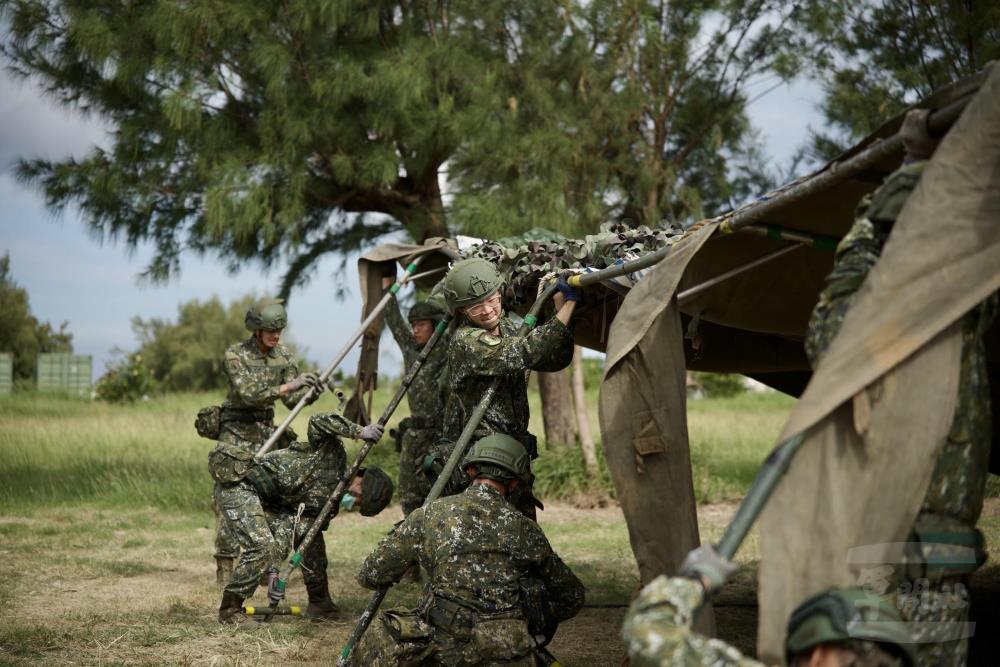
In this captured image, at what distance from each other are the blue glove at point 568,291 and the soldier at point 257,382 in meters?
3.11

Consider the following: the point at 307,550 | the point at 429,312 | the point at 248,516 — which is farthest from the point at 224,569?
the point at 429,312

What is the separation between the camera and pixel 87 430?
61.3ft

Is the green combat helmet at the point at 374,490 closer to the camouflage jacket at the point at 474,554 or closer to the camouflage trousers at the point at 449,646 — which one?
the camouflage jacket at the point at 474,554

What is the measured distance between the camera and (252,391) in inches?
337

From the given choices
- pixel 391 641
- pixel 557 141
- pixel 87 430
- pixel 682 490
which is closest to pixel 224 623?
pixel 391 641

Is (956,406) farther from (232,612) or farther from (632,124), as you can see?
(632,124)

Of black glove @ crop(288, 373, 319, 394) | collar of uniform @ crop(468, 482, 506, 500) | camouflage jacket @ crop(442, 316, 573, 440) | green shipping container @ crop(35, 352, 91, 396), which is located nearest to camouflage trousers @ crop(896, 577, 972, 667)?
collar of uniform @ crop(468, 482, 506, 500)

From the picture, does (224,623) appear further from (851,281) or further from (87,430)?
(87,430)

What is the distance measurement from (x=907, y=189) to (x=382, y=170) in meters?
9.43

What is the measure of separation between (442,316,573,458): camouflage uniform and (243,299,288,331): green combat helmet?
2482mm

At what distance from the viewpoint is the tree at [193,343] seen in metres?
38.4

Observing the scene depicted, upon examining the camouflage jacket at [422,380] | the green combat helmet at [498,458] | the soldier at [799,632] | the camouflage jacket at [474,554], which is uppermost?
the camouflage jacket at [422,380]

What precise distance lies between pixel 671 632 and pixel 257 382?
617 centimetres

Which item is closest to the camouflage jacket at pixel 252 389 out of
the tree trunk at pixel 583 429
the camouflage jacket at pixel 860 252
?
the tree trunk at pixel 583 429
